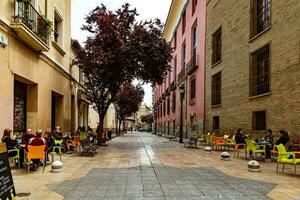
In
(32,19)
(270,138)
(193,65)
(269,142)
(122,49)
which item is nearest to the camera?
(269,142)

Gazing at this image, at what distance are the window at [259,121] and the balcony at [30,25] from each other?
384 inches

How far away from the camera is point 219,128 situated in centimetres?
2383

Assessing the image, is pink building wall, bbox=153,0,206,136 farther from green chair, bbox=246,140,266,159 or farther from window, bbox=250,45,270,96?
green chair, bbox=246,140,266,159

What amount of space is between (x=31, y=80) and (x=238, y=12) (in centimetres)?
1157

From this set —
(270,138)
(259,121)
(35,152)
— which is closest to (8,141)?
(35,152)

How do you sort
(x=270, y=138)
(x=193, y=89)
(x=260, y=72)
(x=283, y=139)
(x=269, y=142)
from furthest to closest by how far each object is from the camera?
(x=193, y=89), (x=260, y=72), (x=270, y=138), (x=269, y=142), (x=283, y=139)

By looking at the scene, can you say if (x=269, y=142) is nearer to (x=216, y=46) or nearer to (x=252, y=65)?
(x=252, y=65)

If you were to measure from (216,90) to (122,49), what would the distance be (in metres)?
7.76

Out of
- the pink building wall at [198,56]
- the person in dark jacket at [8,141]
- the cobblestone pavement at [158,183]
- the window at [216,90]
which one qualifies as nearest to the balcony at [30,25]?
the person in dark jacket at [8,141]

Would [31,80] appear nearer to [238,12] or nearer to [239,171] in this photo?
[239,171]

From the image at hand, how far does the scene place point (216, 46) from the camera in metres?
25.9

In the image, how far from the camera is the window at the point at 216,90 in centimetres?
2490

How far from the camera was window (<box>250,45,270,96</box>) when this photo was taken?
56.1 feet

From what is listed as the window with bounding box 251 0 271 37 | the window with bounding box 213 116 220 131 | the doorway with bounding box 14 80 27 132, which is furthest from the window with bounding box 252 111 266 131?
the doorway with bounding box 14 80 27 132
